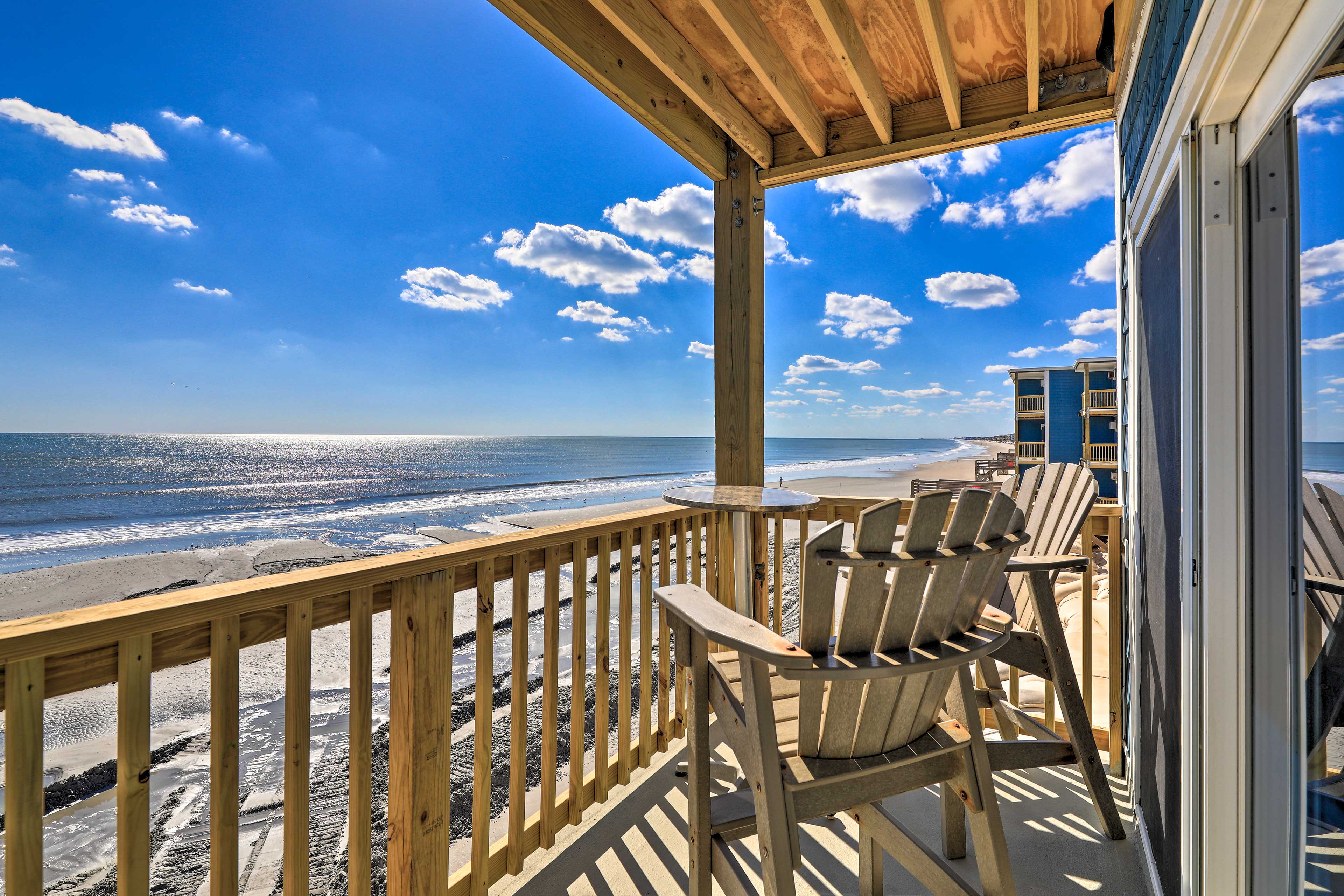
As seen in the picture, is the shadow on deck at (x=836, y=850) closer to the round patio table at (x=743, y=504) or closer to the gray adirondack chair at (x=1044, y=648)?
the gray adirondack chair at (x=1044, y=648)

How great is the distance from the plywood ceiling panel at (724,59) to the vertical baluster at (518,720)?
1.71 meters

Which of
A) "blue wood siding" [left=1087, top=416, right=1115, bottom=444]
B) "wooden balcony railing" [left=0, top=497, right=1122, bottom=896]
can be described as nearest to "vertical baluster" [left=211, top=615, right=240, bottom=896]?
"wooden balcony railing" [left=0, top=497, right=1122, bottom=896]

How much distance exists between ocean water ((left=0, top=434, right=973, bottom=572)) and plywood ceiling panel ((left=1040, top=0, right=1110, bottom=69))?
48.5 feet

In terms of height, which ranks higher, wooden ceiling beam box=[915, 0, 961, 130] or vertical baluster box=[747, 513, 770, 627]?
wooden ceiling beam box=[915, 0, 961, 130]

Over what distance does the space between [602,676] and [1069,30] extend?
8.93 ft

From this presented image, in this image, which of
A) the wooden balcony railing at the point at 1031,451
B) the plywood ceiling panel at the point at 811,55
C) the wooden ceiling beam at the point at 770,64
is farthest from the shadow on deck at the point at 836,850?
the wooden balcony railing at the point at 1031,451

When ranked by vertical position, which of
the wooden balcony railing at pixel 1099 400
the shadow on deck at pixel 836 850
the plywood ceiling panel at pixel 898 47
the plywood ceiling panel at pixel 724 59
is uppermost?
the plywood ceiling panel at pixel 898 47

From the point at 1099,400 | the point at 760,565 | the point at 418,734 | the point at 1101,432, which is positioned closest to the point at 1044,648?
the point at 760,565

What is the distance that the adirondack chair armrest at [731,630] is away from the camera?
3.59ft

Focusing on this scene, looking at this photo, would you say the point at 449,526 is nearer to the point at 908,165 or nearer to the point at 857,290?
the point at 908,165

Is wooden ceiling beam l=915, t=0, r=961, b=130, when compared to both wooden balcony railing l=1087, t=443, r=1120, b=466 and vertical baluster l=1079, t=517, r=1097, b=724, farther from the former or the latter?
wooden balcony railing l=1087, t=443, r=1120, b=466

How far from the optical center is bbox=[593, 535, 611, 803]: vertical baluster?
193 cm

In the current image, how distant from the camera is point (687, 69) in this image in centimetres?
215

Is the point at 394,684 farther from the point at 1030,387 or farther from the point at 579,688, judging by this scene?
the point at 1030,387
